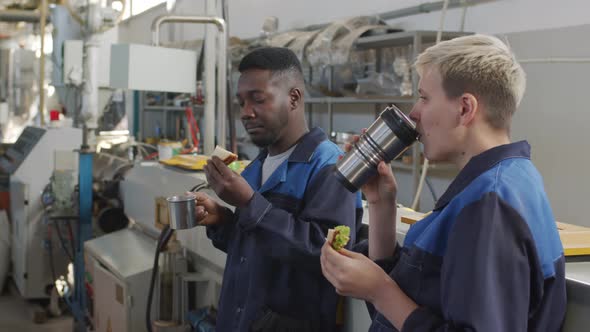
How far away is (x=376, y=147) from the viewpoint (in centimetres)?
108

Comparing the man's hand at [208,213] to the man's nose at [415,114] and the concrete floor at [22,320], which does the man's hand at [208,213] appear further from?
the concrete floor at [22,320]


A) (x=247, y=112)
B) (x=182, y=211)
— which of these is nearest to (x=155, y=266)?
(x=182, y=211)

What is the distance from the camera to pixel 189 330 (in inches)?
90.4

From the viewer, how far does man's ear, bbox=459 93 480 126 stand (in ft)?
2.82

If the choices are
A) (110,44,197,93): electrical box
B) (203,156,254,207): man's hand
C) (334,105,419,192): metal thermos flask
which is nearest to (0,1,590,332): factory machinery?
(110,44,197,93): electrical box

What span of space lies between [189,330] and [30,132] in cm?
243

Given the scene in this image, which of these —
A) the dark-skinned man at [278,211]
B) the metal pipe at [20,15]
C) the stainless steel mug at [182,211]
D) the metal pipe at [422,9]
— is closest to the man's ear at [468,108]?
the dark-skinned man at [278,211]

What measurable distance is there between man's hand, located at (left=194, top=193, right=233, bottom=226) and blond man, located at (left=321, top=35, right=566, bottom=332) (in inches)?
25.5

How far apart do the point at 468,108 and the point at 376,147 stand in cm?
24

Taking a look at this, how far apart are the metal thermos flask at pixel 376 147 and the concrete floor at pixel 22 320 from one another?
2.98m

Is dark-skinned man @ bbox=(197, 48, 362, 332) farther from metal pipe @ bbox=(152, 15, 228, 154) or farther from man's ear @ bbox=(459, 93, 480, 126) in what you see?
metal pipe @ bbox=(152, 15, 228, 154)

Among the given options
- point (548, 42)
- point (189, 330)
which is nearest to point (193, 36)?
point (548, 42)

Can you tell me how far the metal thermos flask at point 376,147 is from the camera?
1.04 meters

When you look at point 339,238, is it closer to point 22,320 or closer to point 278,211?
point 278,211
